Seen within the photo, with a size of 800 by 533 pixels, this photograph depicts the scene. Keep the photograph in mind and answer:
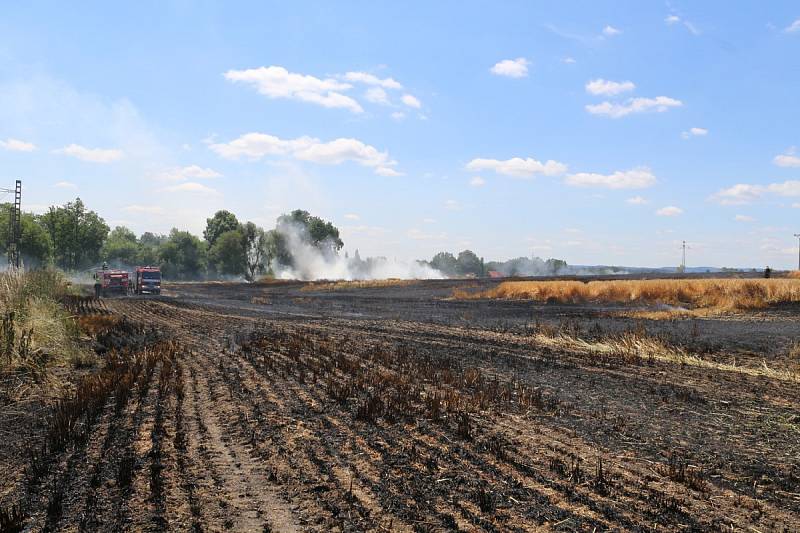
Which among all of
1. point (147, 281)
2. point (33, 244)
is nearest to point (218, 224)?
point (33, 244)

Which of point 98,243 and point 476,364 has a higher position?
point 98,243

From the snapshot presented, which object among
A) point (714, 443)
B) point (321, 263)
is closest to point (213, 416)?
point (714, 443)

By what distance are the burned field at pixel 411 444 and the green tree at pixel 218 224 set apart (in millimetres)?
115035

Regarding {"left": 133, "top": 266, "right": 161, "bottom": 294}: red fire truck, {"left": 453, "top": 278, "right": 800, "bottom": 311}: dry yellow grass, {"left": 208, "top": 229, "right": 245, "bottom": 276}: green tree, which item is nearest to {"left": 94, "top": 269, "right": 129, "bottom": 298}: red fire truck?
{"left": 133, "top": 266, "right": 161, "bottom": 294}: red fire truck

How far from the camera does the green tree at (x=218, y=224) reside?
127 m

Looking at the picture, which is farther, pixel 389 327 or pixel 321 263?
pixel 321 263

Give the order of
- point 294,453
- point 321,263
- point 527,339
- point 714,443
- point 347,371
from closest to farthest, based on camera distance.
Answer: point 294,453, point 714,443, point 347,371, point 527,339, point 321,263

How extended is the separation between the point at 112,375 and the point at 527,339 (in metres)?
13.2

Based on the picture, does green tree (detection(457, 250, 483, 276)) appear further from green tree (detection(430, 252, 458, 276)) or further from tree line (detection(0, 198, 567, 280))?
tree line (detection(0, 198, 567, 280))

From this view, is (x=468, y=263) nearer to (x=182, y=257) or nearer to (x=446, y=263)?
(x=446, y=263)

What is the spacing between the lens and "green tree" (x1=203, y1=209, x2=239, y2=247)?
127m

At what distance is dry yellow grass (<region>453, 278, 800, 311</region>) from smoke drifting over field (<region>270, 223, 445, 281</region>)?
255 ft

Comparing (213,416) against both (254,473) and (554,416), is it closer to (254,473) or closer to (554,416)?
(254,473)

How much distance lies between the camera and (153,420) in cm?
870
